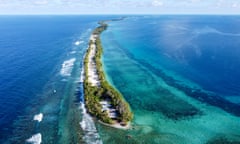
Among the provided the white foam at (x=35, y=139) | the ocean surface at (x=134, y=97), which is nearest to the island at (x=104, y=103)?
the ocean surface at (x=134, y=97)

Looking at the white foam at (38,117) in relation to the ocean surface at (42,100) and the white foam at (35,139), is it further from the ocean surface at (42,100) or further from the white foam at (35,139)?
the white foam at (35,139)

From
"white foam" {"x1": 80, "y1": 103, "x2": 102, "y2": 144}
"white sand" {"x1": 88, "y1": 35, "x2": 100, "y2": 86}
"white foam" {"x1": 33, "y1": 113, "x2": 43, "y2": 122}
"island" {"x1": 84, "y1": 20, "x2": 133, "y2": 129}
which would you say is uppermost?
"white sand" {"x1": 88, "y1": 35, "x2": 100, "y2": 86}

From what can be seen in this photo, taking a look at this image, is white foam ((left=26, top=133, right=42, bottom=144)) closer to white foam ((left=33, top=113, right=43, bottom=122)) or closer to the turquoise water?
white foam ((left=33, top=113, right=43, bottom=122))

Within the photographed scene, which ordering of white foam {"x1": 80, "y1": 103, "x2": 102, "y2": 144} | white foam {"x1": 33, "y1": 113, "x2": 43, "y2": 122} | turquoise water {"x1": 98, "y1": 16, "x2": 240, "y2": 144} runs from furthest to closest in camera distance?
white foam {"x1": 33, "y1": 113, "x2": 43, "y2": 122} → turquoise water {"x1": 98, "y1": 16, "x2": 240, "y2": 144} → white foam {"x1": 80, "y1": 103, "x2": 102, "y2": 144}

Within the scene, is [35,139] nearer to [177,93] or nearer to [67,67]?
[177,93]

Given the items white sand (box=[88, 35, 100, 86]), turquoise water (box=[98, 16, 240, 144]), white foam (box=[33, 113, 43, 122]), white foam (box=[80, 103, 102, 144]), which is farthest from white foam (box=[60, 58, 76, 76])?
white foam (box=[80, 103, 102, 144])

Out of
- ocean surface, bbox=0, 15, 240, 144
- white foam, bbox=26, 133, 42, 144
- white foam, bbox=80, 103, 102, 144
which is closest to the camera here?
white foam, bbox=26, 133, 42, 144
